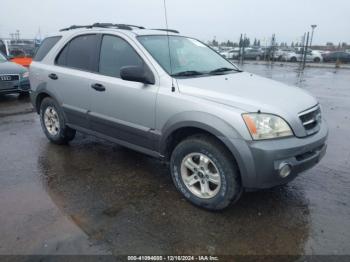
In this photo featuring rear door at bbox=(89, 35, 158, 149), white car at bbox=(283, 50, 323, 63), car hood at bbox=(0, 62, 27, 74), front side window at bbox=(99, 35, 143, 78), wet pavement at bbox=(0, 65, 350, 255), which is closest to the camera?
wet pavement at bbox=(0, 65, 350, 255)

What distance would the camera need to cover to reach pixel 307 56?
33625 millimetres

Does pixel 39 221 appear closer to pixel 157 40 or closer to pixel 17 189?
pixel 17 189

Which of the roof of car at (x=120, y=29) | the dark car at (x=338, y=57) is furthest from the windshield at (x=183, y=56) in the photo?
the dark car at (x=338, y=57)

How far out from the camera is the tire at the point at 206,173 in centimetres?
311

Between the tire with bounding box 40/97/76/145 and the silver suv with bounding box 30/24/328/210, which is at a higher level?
the silver suv with bounding box 30/24/328/210

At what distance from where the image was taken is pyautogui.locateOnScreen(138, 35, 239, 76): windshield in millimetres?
3779

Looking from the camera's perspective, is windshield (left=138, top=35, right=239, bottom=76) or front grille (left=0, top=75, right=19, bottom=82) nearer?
windshield (left=138, top=35, right=239, bottom=76)

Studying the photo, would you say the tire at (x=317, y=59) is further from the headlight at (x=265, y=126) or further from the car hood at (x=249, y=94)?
the headlight at (x=265, y=126)

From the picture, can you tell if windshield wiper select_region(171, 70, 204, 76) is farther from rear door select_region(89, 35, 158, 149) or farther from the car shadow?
the car shadow

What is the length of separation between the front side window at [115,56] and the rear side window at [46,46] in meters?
1.23

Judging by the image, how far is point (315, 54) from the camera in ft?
108

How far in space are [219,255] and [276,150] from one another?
3.36 feet

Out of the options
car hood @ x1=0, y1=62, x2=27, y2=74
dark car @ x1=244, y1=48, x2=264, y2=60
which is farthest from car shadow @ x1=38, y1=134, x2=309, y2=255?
dark car @ x1=244, y1=48, x2=264, y2=60

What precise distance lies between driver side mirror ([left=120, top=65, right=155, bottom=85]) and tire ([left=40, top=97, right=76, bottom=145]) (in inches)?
72.4
